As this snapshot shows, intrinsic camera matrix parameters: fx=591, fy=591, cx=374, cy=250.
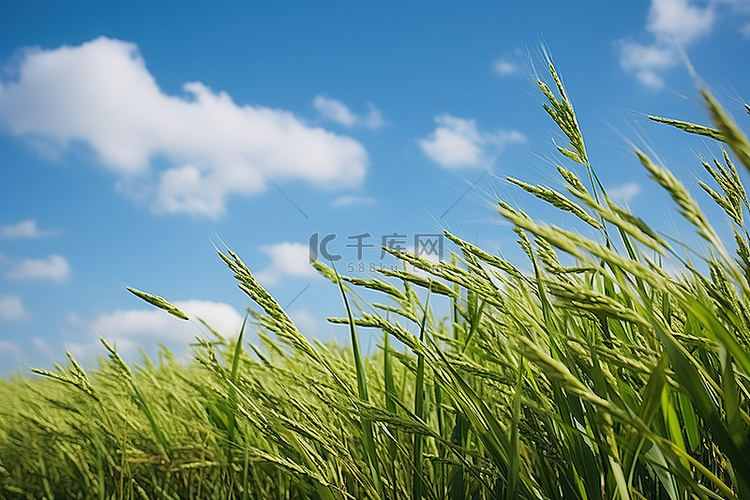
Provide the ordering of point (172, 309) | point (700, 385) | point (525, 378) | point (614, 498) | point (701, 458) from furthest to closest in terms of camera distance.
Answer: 1. point (172, 309)
2. point (525, 378)
3. point (701, 458)
4. point (614, 498)
5. point (700, 385)

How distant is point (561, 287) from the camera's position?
0.56m

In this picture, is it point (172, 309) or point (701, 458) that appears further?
point (172, 309)

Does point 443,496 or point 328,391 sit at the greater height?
point 328,391

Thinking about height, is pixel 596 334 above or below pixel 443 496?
above

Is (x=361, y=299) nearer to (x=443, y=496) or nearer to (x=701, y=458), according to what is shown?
(x=443, y=496)

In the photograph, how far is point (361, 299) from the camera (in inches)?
41.8

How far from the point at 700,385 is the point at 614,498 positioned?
0.22 m

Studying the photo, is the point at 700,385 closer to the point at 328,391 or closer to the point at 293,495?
the point at 328,391

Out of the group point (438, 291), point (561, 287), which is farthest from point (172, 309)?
Answer: point (561, 287)

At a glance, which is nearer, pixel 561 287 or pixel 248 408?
pixel 561 287

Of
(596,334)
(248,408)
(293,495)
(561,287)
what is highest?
(596,334)

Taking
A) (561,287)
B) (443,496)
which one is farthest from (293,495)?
(561,287)

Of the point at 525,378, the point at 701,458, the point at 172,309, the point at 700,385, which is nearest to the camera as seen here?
the point at 700,385

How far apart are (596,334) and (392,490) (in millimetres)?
437
